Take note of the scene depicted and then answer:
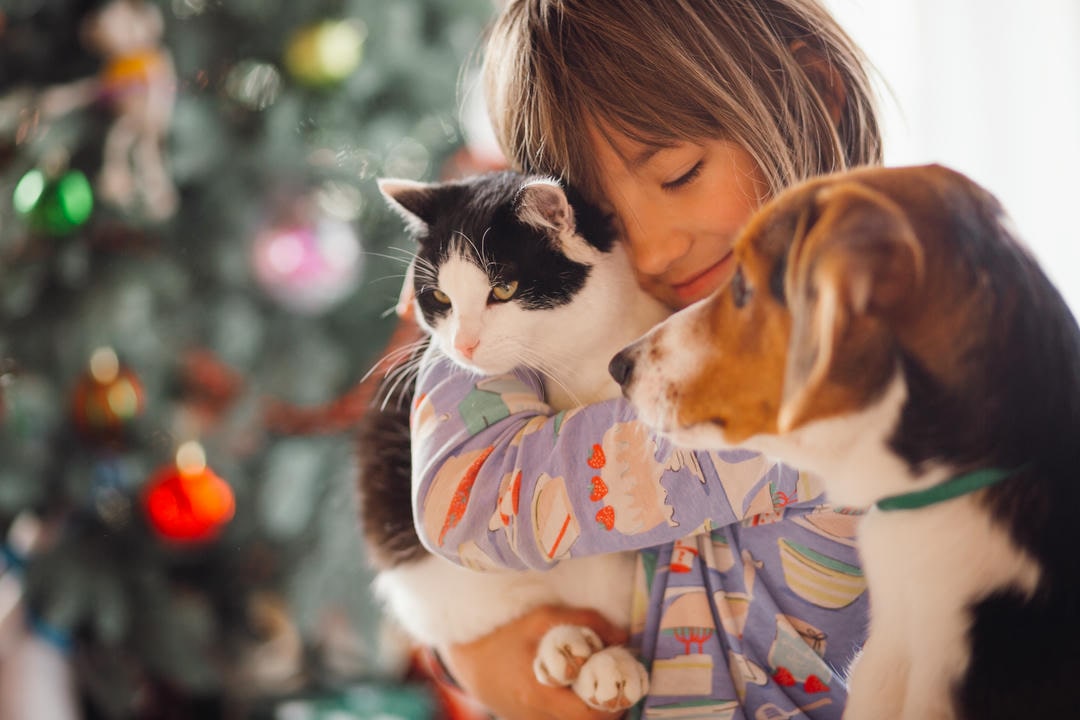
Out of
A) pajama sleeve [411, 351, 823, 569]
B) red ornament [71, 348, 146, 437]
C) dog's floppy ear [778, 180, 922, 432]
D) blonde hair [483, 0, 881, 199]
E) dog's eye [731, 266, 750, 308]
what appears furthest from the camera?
red ornament [71, 348, 146, 437]

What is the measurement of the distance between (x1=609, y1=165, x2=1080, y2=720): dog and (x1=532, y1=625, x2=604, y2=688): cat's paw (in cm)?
38

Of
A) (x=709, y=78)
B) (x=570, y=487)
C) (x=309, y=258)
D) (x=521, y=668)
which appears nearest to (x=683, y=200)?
(x=709, y=78)

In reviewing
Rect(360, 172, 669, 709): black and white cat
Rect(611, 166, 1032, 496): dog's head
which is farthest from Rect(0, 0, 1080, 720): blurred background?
Rect(611, 166, 1032, 496): dog's head

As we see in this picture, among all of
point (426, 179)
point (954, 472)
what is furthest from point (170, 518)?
point (954, 472)

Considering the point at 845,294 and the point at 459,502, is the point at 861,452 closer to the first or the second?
the point at 845,294

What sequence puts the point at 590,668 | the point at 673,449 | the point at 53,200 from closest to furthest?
the point at 673,449 < the point at 590,668 < the point at 53,200

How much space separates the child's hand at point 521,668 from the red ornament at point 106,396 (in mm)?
1256

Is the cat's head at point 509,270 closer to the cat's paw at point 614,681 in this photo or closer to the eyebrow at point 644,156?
the eyebrow at point 644,156

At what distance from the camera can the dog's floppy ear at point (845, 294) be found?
0.52 metres

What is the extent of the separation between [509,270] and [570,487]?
38 centimetres

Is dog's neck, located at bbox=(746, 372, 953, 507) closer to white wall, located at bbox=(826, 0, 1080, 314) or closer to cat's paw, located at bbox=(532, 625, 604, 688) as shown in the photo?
cat's paw, located at bbox=(532, 625, 604, 688)

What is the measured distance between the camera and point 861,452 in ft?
1.96

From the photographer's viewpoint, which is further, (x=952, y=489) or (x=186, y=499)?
(x=186, y=499)

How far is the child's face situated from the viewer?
0.91 metres
